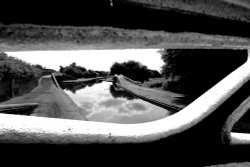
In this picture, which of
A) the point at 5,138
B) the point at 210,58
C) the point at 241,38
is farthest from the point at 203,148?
the point at 210,58

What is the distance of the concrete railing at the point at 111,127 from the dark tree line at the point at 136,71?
51.3 metres

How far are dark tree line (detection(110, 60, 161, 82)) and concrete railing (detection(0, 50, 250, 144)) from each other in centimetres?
5133

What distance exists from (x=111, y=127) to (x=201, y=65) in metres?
11.6

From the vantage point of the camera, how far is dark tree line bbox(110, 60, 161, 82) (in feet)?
181

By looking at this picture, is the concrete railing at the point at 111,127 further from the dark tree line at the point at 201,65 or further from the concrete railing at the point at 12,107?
the dark tree line at the point at 201,65

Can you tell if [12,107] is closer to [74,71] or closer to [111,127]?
[111,127]

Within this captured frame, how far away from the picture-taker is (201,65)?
11.5 meters

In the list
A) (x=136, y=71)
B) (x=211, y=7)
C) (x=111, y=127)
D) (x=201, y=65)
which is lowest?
(x=111, y=127)

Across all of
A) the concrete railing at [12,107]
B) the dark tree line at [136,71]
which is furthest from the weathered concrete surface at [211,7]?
the dark tree line at [136,71]

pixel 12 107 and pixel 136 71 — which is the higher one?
pixel 136 71

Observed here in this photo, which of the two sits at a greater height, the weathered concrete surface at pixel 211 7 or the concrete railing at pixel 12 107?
the weathered concrete surface at pixel 211 7

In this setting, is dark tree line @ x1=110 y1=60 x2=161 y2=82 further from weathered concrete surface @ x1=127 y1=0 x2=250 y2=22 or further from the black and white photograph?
weathered concrete surface @ x1=127 y1=0 x2=250 y2=22

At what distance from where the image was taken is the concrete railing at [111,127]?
106cm

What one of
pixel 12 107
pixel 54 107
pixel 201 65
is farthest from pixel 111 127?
pixel 201 65
